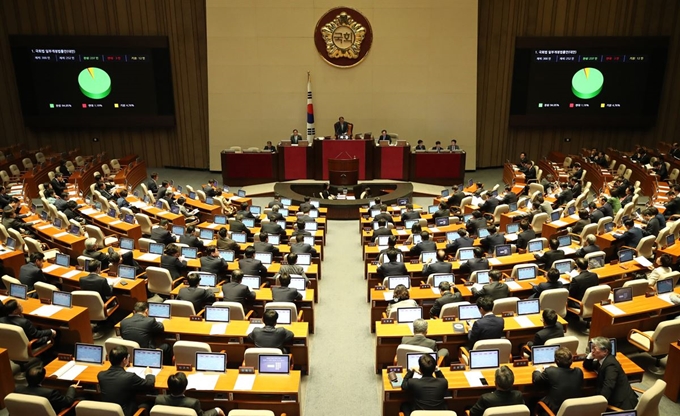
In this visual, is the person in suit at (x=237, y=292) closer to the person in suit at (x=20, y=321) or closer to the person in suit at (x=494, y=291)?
the person in suit at (x=20, y=321)

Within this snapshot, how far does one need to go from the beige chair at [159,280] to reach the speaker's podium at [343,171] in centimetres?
881

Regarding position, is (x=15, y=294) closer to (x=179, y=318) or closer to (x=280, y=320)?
(x=179, y=318)

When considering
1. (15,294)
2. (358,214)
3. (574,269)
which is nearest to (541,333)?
(574,269)

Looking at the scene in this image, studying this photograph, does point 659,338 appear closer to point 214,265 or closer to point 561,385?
point 561,385

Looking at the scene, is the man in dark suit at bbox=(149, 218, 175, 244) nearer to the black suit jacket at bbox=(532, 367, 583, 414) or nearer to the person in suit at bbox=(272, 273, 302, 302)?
the person in suit at bbox=(272, 273, 302, 302)

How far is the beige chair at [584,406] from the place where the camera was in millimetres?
4918

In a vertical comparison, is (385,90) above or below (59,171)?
above

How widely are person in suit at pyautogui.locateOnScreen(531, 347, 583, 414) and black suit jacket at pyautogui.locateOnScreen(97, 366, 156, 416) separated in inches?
169

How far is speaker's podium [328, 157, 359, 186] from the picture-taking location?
1662cm

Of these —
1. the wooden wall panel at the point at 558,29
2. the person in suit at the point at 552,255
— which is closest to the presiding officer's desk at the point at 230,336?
the person in suit at the point at 552,255

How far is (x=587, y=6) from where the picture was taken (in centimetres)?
1928

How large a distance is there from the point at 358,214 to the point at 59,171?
9498mm

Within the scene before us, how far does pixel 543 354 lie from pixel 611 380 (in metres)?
0.76

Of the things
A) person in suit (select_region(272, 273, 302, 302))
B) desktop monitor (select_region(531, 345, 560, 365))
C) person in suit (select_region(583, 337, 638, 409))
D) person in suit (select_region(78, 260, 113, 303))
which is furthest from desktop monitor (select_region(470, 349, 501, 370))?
person in suit (select_region(78, 260, 113, 303))
